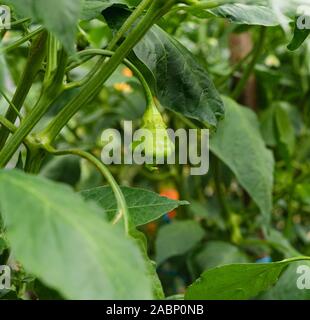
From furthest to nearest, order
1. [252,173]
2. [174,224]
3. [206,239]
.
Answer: [206,239]
[174,224]
[252,173]

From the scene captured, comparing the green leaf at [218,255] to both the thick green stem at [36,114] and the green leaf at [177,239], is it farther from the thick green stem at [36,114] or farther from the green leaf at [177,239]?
the thick green stem at [36,114]

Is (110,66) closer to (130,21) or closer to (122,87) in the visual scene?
(130,21)

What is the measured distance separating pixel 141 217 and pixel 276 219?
835 millimetres

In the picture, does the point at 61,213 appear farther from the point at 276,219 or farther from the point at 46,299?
the point at 276,219

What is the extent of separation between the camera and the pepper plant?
0.93 ft

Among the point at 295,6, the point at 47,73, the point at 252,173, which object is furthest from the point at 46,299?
the point at 252,173

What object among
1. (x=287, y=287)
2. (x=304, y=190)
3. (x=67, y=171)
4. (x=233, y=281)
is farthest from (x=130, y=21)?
(x=304, y=190)

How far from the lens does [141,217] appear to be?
1.49ft

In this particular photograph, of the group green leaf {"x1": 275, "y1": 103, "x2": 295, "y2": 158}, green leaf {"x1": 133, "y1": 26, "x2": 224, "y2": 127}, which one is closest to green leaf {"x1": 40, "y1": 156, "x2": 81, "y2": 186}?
green leaf {"x1": 275, "y1": 103, "x2": 295, "y2": 158}

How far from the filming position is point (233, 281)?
456 millimetres

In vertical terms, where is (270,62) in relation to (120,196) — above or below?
below

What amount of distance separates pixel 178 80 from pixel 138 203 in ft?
0.32

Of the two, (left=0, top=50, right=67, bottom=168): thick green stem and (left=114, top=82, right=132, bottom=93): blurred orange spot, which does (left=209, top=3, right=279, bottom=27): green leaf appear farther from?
(left=114, top=82, right=132, bottom=93): blurred orange spot

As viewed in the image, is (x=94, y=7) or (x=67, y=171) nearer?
(x=94, y=7)
